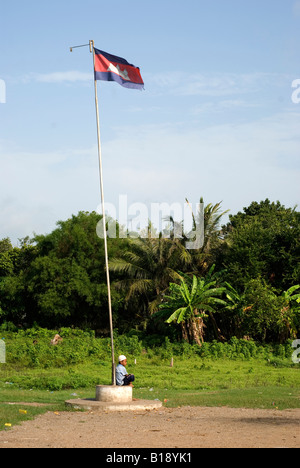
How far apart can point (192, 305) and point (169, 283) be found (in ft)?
15.1

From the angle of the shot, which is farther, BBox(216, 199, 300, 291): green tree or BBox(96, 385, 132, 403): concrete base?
BBox(216, 199, 300, 291): green tree

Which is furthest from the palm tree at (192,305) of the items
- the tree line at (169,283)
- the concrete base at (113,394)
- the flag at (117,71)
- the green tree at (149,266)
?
the concrete base at (113,394)

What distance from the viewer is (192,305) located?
3212 cm

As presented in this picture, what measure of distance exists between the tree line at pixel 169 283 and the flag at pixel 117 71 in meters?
15.8

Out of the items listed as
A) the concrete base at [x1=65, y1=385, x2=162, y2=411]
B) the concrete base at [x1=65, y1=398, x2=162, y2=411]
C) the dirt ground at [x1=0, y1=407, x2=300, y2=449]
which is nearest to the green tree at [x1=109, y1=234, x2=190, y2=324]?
the concrete base at [x1=65, y1=385, x2=162, y2=411]

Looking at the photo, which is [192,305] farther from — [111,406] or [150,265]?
[111,406]

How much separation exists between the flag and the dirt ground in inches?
343

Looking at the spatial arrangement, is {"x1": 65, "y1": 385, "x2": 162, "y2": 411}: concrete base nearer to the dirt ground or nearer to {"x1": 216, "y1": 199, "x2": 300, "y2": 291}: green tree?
the dirt ground

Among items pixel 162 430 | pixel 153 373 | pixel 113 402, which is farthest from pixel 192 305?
pixel 162 430

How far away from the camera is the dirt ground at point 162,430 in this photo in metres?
9.94

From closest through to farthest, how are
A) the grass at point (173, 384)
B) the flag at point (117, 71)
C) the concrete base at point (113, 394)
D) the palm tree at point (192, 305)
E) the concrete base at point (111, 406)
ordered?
the concrete base at point (111, 406) < the concrete base at point (113, 394) < the grass at point (173, 384) < the flag at point (117, 71) < the palm tree at point (192, 305)

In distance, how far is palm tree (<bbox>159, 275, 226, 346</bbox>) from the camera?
31.9 metres

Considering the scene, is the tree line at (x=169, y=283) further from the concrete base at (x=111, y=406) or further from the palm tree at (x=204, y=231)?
the concrete base at (x=111, y=406)
